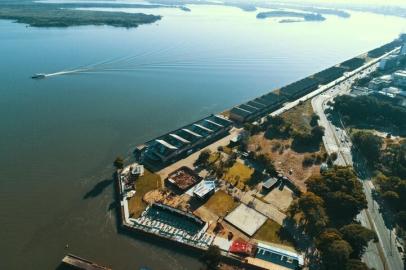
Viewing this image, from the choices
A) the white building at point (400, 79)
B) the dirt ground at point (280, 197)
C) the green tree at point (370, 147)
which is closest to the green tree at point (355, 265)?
the dirt ground at point (280, 197)

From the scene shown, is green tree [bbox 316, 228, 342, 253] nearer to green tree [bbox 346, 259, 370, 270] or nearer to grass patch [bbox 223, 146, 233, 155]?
green tree [bbox 346, 259, 370, 270]

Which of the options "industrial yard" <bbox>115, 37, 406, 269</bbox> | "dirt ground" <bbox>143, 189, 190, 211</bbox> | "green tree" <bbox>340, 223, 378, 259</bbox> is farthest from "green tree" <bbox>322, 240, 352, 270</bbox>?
"dirt ground" <bbox>143, 189, 190, 211</bbox>

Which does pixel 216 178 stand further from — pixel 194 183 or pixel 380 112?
pixel 380 112

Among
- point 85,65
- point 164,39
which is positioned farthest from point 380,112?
point 164,39

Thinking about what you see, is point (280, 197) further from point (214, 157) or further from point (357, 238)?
point (214, 157)

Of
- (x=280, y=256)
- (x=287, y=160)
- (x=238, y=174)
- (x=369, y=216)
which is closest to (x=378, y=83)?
(x=287, y=160)

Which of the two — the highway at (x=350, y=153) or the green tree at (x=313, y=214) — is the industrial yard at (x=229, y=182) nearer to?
the green tree at (x=313, y=214)

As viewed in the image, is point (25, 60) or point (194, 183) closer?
point (194, 183)
